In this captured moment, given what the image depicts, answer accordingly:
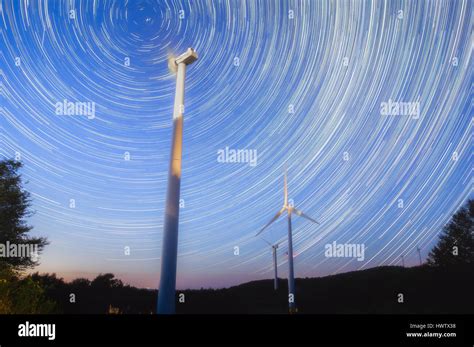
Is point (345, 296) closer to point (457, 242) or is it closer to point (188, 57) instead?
point (457, 242)

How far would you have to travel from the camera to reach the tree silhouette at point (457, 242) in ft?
154

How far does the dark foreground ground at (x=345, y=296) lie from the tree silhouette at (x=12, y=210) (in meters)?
4.57

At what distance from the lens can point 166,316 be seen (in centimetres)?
891

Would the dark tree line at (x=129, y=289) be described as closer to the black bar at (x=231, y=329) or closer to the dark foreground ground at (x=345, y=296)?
the dark foreground ground at (x=345, y=296)

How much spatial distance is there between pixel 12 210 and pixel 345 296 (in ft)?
129

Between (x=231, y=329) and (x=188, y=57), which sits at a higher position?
(x=188, y=57)

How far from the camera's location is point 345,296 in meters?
45.9

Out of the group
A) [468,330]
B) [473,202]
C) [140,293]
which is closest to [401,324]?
[468,330]

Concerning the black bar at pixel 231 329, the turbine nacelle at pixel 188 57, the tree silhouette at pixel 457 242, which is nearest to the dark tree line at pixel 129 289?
the tree silhouette at pixel 457 242

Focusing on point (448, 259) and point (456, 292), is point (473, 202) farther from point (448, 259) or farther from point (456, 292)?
point (456, 292)
